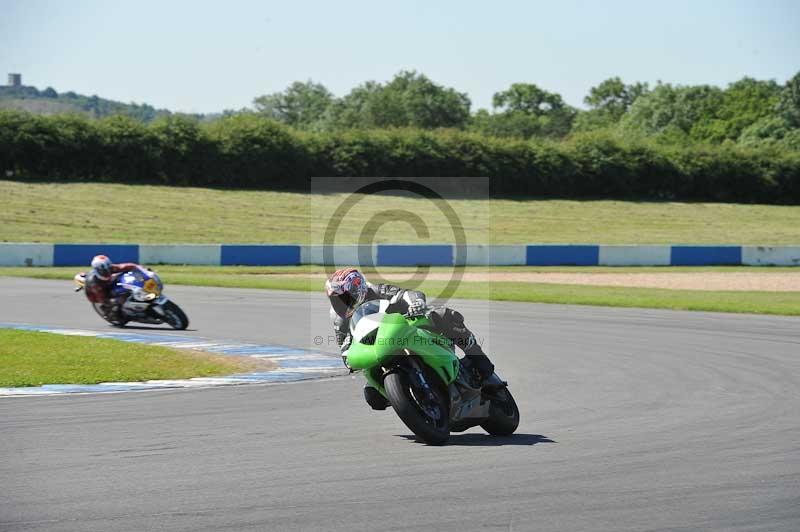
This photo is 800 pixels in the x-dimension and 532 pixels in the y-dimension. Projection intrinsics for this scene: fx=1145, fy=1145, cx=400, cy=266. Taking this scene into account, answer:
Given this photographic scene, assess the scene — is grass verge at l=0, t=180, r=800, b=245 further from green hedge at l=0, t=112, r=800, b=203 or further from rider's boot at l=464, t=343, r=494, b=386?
rider's boot at l=464, t=343, r=494, b=386

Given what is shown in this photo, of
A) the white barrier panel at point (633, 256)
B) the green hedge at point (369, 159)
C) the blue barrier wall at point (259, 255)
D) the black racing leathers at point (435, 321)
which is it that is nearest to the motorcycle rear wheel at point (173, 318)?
the black racing leathers at point (435, 321)

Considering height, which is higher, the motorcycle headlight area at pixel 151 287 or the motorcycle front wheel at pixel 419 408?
the motorcycle headlight area at pixel 151 287

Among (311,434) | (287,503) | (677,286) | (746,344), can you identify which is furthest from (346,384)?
(677,286)

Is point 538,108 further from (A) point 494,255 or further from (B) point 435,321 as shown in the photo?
(B) point 435,321

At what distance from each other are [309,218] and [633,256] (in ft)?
48.7

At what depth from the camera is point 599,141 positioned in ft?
198

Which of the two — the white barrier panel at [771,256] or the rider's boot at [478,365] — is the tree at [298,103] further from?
the rider's boot at [478,365]

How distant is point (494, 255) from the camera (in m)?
36.0

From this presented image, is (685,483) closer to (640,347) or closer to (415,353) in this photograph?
(415,353)

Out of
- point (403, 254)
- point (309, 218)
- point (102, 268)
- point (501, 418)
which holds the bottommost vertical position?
point (501, 418)

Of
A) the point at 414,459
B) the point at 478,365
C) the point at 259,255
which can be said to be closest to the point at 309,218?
the point at 259,255

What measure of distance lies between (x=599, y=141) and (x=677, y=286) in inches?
1269

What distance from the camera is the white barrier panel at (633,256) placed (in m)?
36.8

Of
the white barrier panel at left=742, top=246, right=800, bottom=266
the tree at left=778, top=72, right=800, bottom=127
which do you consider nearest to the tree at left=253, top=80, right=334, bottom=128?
the tree at left=778, top=72, right=800, bottom=127
